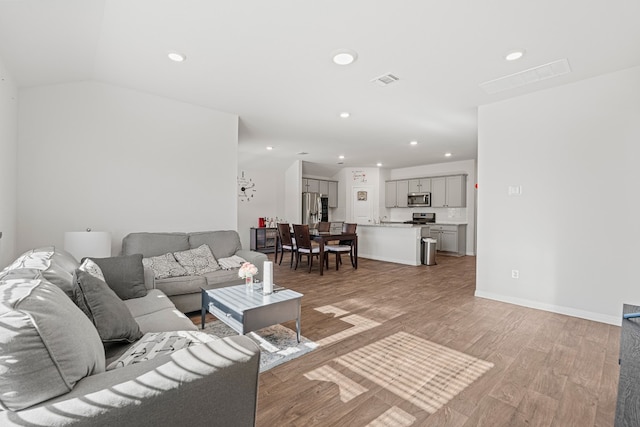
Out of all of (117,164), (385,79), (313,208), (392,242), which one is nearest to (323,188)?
(313,208)

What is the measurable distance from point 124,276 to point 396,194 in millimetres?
8115

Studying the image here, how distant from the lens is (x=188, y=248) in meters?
3.73

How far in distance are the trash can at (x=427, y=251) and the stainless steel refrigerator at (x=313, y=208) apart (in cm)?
346

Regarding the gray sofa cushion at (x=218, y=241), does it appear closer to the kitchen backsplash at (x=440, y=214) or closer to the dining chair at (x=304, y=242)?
the dining chair at (x=304, y=242)

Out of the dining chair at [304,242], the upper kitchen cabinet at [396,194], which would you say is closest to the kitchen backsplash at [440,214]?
the upper kitchen cabinet at [396,194]

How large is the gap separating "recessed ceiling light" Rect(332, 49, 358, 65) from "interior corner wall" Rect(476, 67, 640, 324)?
7.24 ft

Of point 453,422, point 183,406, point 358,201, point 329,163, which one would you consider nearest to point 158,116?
point 183,406

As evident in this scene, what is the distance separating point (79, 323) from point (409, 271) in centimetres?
537

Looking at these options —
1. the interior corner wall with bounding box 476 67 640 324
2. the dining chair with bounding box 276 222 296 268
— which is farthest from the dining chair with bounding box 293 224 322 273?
the interior corner wall with bounding box 476 67 640 324

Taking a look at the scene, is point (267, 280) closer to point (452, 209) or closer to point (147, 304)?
point (147, 304)

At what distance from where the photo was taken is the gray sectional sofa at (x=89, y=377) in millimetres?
818

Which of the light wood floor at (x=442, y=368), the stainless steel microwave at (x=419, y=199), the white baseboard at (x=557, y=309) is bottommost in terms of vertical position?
the light wood floor at (x=442, y=368)

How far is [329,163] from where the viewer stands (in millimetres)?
8844

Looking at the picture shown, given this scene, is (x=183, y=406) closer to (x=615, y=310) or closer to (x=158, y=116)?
(x=158, y=116)
